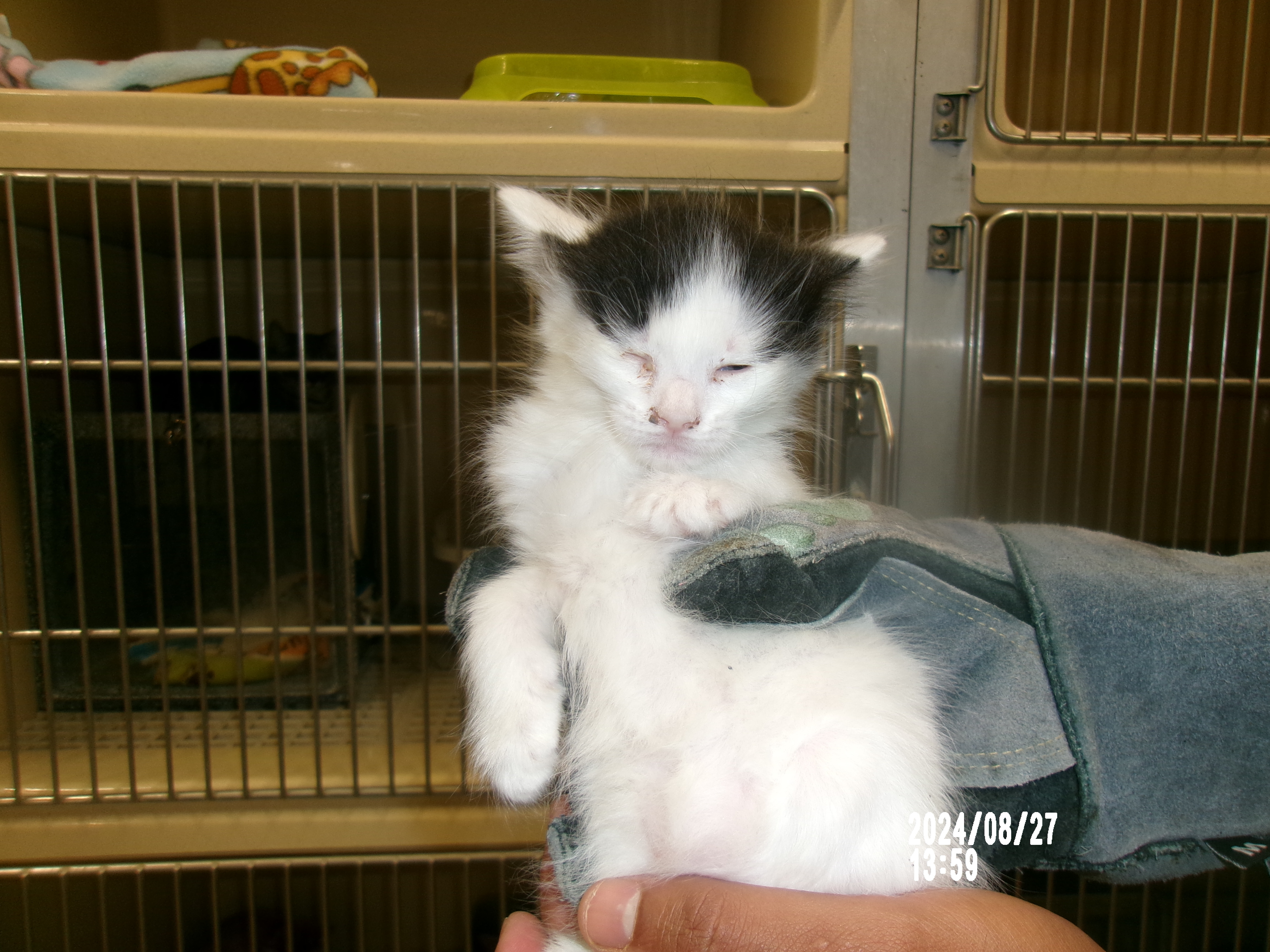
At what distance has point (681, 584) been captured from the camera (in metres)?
0.56

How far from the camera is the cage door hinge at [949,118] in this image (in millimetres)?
949

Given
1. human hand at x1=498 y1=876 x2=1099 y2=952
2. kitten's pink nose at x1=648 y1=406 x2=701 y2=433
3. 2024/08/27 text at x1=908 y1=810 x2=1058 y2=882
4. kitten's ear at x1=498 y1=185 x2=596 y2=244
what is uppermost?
kitten's ear at x1=498 y1=185 x2=596 y2=244

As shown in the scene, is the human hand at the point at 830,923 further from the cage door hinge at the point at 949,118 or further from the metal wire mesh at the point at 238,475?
the cage door hinge at the point at 949,118

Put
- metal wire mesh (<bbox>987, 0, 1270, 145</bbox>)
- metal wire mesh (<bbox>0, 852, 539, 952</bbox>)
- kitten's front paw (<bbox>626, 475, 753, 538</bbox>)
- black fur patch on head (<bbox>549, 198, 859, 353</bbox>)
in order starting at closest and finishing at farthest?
kitten's front paw (<bbox>626, 475, 753, 538</bbox>), black fur patch on head (<bbox>549, 198, 859, 353</bbox>), metal wire mesh (<bbox>0, 852, 539, 952</bbox>), metal wire mesh (<bbox>987, 0, 1270, 145</bbox>)

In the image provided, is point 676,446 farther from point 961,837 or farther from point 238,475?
point 238,475

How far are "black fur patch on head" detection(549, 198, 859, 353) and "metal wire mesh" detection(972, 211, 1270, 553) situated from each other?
292 mm

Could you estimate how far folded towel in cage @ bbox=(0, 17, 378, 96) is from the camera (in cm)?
95

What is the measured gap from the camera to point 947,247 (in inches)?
38.0

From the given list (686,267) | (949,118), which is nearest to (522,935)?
(686,267)

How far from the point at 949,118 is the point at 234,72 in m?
0.95

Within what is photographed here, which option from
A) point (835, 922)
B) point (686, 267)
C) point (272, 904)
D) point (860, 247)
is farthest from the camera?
point (272, 904)

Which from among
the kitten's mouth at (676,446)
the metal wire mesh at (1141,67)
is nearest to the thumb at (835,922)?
the kitten's mouth at (676,446)

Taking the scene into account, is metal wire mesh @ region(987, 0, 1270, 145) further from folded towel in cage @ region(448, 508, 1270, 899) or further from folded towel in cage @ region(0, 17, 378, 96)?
folded towel in cage @ region(0, 17, 378, 96)

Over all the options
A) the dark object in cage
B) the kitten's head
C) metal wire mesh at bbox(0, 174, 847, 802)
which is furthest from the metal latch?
the dark object in cage
